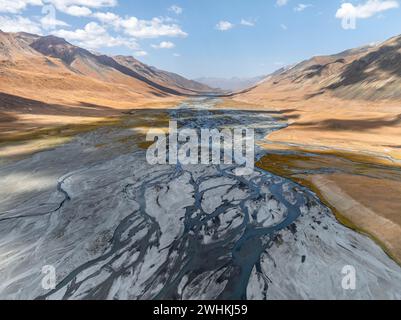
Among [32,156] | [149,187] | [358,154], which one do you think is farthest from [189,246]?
[358,154]

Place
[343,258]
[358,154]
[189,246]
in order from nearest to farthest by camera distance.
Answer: [343,258], [189,246], [358,154]

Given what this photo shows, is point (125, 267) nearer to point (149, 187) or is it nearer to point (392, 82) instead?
point (149, 187)

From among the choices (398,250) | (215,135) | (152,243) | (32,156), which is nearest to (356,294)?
(398,250)

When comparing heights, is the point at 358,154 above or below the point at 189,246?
above

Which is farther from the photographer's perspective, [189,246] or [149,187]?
[149,187]

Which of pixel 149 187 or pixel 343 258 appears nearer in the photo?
pixel 343 258

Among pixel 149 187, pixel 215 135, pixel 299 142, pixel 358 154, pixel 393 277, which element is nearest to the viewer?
pixel 393 277
